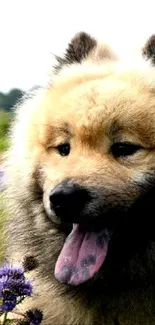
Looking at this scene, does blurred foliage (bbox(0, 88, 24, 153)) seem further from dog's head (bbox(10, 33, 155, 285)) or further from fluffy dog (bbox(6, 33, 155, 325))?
dog's head (bbox(10, 33, 155, 285))

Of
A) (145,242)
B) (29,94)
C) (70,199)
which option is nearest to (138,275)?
(145,242)

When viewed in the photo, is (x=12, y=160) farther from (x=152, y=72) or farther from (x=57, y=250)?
(x=152, y=72)

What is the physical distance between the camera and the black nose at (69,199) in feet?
10.4

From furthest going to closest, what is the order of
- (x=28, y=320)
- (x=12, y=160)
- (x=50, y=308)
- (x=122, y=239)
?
(x=12, y=160), (x=50, y=308), (x=122, y=239), (x=28, y=320)

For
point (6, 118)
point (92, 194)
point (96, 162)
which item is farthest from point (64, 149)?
point (6, 118)

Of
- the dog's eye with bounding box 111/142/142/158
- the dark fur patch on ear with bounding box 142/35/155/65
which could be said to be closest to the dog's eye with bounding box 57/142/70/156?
the dog's eye with bounding box 111/142/142/158

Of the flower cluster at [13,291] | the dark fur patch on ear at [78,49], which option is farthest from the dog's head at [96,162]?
the dark fur patch on ear at [78,49]

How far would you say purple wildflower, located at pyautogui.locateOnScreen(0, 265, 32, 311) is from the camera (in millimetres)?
2811

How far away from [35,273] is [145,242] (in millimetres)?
891

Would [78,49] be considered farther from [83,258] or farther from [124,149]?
[83,258]

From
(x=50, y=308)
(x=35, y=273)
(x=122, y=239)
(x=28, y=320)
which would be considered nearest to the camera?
(x=28, y=320)

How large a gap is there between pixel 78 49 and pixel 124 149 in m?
1.34

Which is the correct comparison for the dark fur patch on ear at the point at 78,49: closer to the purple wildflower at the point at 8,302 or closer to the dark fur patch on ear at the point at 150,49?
the dark fur patch on ear at the point at 150,49

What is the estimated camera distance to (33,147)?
405 centimetres
